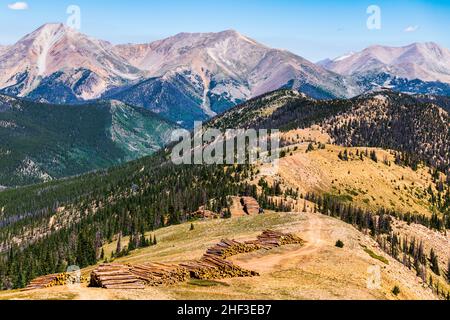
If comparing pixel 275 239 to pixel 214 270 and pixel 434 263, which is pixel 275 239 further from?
pixel 434 263

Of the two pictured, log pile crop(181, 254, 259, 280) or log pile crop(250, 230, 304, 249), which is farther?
log pile crop(250, 230, 304, 249)

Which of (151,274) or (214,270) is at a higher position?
(151,274)

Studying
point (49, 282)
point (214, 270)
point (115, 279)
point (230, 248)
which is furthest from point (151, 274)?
point (230, 248)

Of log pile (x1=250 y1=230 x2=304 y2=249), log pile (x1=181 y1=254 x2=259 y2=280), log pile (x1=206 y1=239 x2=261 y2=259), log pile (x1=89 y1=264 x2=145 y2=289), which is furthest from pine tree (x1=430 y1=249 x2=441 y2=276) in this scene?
log pile (x1=89 y1=264 x2=145 y2=289)

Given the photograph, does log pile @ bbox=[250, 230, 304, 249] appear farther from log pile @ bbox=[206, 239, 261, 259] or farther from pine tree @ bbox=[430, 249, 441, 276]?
pine tree @ bbox=[430, 249, 441, 276]

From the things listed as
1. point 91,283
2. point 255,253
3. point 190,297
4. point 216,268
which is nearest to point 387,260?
point 255,253
